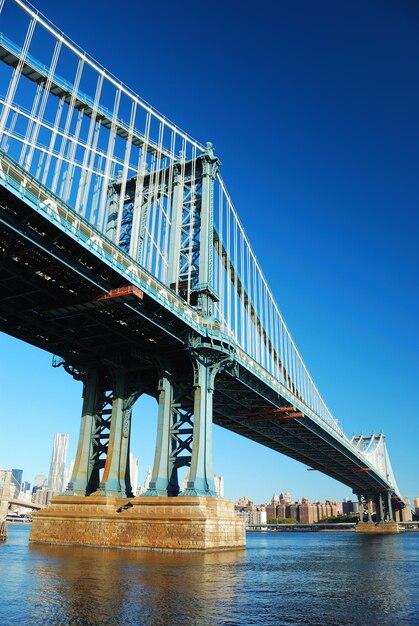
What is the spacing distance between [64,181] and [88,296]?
7647 millimetres

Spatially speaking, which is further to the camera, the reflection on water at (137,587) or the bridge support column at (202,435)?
the bridge support column at (202,435)

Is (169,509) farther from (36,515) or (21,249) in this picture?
(21,249)

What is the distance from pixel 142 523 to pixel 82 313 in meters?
15.8

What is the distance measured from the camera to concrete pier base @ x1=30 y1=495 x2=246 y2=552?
119 ft

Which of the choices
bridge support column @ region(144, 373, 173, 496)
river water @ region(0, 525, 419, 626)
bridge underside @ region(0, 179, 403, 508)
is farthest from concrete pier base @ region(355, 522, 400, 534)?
river water @ region(0, 525, 419, 626)

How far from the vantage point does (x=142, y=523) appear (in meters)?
38.5

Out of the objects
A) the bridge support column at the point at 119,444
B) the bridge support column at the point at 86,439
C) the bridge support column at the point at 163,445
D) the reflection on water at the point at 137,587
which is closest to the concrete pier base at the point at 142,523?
the bridge support column at the point at 163,445

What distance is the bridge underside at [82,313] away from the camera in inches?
1176

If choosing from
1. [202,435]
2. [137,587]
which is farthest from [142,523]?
[137,587]

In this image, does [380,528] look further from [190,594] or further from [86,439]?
[190,594]

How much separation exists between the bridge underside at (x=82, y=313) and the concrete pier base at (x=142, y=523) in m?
10.8

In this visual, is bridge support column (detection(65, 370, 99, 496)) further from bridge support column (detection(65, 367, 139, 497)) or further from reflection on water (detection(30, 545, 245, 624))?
reflection on water (detection(30, 545, 245, 624))

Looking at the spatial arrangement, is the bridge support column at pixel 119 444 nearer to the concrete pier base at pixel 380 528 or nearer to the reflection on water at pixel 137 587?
the reflection on water at pixel 137 587

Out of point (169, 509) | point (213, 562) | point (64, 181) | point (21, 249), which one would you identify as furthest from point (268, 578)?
point (64, 181)
